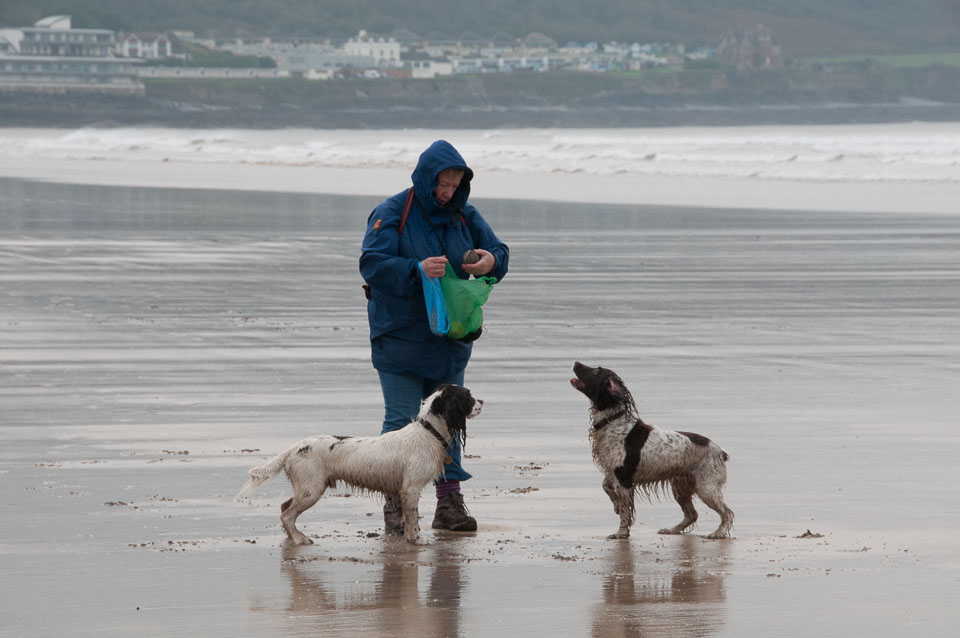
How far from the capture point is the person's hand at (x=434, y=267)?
24.1 ft

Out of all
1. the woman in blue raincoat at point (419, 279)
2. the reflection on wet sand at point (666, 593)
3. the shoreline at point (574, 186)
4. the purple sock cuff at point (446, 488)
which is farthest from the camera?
the shoreline at point (574, 186)

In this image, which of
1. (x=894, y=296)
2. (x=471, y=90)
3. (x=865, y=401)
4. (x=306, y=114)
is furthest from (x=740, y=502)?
(x=471, y=90)

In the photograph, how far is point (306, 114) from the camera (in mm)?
172500

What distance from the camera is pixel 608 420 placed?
294 inches

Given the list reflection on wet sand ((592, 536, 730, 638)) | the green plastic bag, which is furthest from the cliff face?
reflection on wet sand ((592, 536, 730, 638))

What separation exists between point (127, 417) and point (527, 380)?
3.02 metres

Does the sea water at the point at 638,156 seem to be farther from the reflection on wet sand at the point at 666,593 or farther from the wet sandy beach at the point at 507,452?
the reflection on wet sand at the point at 666,593

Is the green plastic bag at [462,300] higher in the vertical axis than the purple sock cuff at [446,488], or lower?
higher

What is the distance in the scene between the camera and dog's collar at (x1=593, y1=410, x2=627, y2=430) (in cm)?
745

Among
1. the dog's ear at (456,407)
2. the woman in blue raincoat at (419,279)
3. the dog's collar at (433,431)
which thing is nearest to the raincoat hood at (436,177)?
the woman in blue raincoat at (419,279)

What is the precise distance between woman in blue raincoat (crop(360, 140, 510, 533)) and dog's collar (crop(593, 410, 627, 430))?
2.22ft

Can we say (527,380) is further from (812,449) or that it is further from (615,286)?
(615,286)

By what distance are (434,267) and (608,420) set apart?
1075 millimetres

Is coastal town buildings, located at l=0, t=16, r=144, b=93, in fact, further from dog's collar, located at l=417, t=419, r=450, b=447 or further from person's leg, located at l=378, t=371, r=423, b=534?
dog's collar, located at l=417, t=419, r=450, b=447
